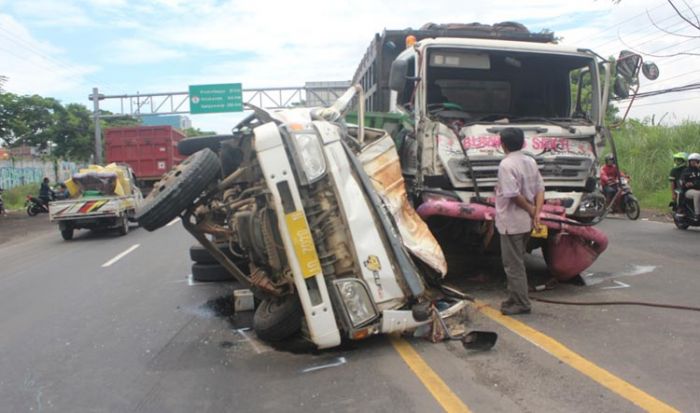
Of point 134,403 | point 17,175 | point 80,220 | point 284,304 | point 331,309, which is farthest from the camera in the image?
point 17,175

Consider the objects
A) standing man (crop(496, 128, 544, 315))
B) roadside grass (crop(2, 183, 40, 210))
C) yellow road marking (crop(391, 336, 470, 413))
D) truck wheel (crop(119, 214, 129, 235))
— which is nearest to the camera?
yellow road marking (crop(391, 336, 470, 413))

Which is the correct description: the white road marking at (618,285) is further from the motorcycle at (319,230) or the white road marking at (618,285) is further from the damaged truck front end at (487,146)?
the motorcycle at (319,230)

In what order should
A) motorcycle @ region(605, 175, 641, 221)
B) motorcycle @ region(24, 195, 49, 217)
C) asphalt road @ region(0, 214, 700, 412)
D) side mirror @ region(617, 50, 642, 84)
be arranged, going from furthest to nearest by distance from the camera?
1. motorcycle @ region(24, 195, 49, 217)
2. motorcycle @ region(605, 175, 641, 221)
3. side mirror @ region(617, 50, 642, 84)
4. asphalt road @ region(0, 214, 700, 412)

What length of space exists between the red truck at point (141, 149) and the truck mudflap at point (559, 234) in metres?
18.4

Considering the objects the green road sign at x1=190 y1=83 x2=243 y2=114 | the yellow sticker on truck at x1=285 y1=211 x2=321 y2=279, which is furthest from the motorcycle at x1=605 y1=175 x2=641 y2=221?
the green road sign at x1=190 y1=83 x2=243 y2=114

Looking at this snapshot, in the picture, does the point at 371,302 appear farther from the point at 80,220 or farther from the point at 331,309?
the point at 80,220

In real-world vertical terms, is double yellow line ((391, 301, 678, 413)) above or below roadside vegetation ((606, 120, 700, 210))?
below

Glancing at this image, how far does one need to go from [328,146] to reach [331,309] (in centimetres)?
122

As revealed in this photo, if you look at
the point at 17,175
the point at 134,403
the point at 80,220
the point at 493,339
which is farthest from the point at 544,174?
the point at 17,175

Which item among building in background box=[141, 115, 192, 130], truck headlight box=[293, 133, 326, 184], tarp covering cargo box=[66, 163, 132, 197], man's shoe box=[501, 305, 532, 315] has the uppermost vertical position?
building in background box=[141, 115, 192, 130]

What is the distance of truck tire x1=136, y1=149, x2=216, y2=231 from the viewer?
436cm

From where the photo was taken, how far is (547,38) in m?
7.44

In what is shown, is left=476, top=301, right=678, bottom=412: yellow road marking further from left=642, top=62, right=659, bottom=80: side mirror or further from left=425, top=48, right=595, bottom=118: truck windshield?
left=642, top=62, right=659, bottom=80: side mirror

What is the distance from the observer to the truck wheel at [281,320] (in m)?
4.54
